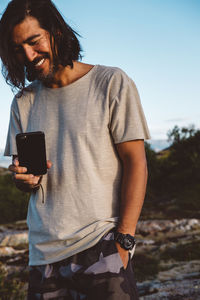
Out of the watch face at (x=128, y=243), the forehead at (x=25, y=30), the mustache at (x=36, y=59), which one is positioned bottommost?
the watch face at (x=128, y=243)

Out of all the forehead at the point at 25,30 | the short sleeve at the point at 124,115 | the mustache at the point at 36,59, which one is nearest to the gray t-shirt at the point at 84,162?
the short sleeve at the point at 124,115

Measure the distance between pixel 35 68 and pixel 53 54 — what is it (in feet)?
0.57

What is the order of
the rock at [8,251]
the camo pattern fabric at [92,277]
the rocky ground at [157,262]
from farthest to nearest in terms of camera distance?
the rock at [8,251] < the rocky ground at [157,262] < the camo pattern fabric at [92,277]

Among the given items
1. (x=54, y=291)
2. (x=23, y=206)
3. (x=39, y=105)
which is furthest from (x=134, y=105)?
(x=23, y=206)

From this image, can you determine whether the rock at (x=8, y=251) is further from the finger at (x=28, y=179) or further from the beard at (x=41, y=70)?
the beard at (x=41, y=70)

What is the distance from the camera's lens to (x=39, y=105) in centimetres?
204

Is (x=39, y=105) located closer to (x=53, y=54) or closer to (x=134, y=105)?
(x=53, y=54)

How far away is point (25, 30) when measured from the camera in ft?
6.52

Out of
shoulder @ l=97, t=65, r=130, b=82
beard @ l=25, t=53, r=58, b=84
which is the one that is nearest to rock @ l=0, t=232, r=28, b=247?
beard @ l=25, t=53, r=58, b=84

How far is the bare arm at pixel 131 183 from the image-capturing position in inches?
69.9

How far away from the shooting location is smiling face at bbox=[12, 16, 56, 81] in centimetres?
199

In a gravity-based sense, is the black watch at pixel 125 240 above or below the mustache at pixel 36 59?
below

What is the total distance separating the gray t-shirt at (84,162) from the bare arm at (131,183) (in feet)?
0.19

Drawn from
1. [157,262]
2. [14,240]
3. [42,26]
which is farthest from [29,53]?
[14,240]
